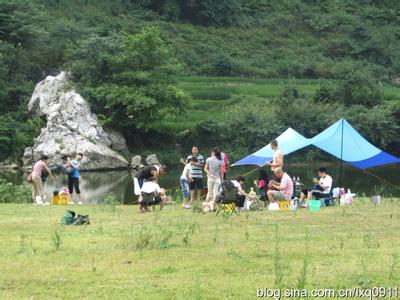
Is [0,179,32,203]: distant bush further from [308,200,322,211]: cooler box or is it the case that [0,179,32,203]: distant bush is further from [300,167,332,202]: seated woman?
[308,200,322,211]: cooler box

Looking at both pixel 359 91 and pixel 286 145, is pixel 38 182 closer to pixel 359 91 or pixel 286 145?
pixel 286 145

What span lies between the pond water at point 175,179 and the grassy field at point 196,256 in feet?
47.6

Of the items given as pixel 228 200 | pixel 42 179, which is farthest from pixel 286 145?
pixel 228 200

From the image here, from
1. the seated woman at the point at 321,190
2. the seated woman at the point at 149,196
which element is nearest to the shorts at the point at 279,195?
the seated woman at the point at 321,190

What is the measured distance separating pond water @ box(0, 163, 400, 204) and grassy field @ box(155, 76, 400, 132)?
8799mm

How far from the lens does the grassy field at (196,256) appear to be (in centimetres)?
982

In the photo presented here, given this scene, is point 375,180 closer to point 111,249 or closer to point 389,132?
point 389,132

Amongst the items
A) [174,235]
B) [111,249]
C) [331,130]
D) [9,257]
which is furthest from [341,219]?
[331,130]

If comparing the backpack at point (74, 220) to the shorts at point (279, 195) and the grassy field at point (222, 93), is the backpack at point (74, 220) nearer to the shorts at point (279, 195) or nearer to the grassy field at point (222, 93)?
the shorts at point (279, 195)

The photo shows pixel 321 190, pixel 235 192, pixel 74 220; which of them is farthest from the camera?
pixel 321 190

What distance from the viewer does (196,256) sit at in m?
11.7

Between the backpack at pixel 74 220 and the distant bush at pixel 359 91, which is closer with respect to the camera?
the backpack at pixel 74 220

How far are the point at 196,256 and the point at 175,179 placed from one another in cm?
2868

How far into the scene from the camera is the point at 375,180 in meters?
38.7
